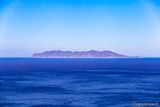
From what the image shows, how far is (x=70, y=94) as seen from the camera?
5597cm

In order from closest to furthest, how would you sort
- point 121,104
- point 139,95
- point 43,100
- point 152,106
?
point 152,106, point 121,104, point 43,100, point 139,95

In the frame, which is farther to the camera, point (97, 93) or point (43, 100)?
point (97, 93)

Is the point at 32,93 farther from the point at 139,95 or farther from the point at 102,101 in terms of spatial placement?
the point at 139,95

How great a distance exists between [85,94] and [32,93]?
9513mm

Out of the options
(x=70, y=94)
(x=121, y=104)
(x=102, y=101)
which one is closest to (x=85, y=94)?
(x=70, y=94)

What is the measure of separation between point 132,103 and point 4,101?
18975mm

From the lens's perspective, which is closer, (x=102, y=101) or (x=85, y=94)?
(x=102, y=101)

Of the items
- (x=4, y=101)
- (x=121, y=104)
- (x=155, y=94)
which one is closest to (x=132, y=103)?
(x=121, y=104)

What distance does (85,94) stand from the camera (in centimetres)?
5625

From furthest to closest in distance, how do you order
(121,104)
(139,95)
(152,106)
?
(139,95) → (121,104) → (152,106)

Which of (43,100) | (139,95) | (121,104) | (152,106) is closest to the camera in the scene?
(152,106)

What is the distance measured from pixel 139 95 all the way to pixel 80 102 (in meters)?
11.9

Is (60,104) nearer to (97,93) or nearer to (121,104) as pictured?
(121,104)

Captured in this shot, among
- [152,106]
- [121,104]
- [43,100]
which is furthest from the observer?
[43,100]
